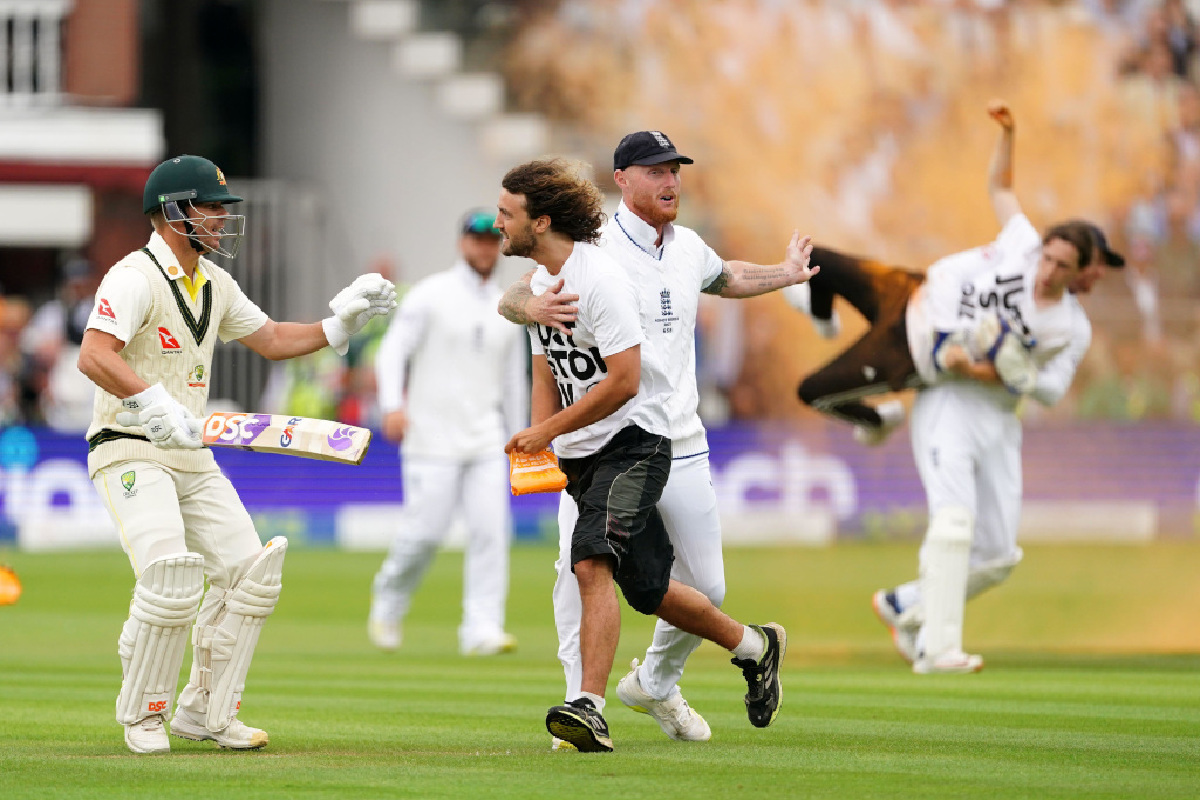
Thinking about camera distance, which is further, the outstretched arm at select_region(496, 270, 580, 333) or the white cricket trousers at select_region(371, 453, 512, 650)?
the white cricket trousers at select_region(371, 453, 512, 650)

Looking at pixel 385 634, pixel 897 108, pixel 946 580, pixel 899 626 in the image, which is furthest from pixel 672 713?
pixel 897 108

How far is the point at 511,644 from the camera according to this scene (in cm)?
1102

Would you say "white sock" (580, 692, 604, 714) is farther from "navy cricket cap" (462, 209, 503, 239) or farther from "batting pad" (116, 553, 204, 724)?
"navy cricket cap" (462, 209, 503, 239)

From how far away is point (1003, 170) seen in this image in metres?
10.2

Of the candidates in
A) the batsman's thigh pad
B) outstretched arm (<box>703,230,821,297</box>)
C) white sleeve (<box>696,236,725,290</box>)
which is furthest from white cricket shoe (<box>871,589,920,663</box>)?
white sleeve (<box>696,236,725,290</box>)

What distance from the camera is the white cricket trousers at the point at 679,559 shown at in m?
7.05

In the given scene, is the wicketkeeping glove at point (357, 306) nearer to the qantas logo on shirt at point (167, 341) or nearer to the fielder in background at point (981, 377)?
the qantas logo on shirt at point (167, 341)

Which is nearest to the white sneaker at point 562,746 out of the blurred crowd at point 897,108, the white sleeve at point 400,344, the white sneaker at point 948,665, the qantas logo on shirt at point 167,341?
the qantas logo on shirt at point 167,341

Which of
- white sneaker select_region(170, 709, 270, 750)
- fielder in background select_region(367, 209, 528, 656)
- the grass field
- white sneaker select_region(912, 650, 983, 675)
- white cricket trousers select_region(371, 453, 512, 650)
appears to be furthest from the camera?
fielder in background select_region(367, 209, 528, 656)

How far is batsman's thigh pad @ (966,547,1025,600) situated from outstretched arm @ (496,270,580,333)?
4.13 m

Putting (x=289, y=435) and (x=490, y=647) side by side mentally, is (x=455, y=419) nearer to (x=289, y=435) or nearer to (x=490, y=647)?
(x=490, y=647)

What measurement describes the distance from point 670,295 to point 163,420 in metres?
1.89

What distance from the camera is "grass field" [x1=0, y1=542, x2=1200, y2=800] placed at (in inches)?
234

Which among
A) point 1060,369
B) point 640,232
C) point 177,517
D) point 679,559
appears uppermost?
point 640,232
